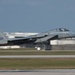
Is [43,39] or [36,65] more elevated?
[36,65]

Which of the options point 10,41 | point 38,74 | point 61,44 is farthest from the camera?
point 10,41

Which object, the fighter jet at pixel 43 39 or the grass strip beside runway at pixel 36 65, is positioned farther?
the fighter jet at pixel 43 39

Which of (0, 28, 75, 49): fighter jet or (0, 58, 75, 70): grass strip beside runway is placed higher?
(0, 58, 75, 70): grass strip beside runway

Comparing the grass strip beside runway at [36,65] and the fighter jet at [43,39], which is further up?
the grass strip beside runway at [36,65]

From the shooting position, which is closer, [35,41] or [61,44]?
[61,44]

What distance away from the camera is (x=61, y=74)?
18422 mm

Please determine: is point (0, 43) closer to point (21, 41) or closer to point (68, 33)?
point (21, 41)

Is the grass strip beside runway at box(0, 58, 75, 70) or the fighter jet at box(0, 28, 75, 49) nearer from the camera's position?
the grass strip beside runway at box(0, 58, 75, 70)

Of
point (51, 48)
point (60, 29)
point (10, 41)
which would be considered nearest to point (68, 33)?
point (60, 29)

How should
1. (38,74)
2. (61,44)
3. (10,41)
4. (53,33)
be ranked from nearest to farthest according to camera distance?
(38,74)
(61,44)
(10,41)
(53,33)

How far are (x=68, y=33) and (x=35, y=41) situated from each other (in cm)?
780

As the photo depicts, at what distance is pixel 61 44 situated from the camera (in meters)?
69.6

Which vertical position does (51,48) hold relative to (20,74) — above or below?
below

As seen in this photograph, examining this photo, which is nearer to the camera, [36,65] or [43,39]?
[36,65]
